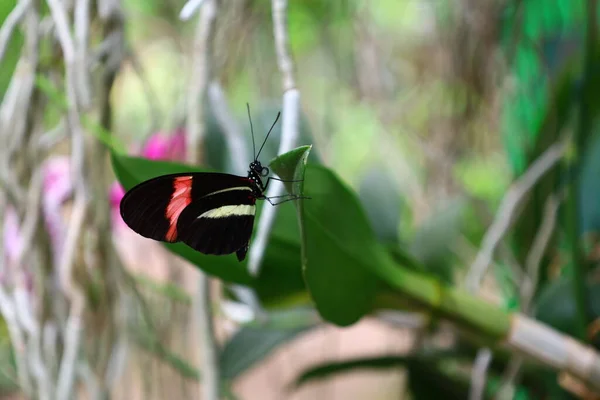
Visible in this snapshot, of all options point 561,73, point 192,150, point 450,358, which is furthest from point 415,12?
point 192,150

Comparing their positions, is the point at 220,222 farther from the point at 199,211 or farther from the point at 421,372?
the point at 421,372

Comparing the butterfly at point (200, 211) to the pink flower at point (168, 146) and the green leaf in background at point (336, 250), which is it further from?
the pink flower at point (168, 146)

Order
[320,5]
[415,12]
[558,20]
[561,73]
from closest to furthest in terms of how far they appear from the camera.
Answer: [561,73] < [558,20] < [320,5] < [415,12]

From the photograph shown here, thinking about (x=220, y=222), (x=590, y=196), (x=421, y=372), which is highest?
(x=220, y=222)

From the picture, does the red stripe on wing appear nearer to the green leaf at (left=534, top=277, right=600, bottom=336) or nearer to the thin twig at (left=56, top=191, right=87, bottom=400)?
the thin twig at (left=56, top=191, right=87, bottom=400)

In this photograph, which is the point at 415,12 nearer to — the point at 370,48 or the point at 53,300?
the point at 370,48

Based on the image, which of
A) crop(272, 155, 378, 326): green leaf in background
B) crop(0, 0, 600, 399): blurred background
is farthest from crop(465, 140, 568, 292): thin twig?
crop(272, 155, 378, 326): green leaf in background

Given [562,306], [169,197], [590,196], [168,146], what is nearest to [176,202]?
[169,197]
